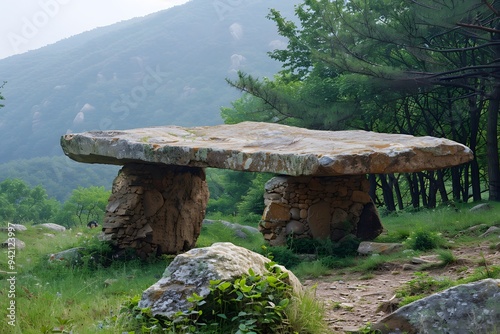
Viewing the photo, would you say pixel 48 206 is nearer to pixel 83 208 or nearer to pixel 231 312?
pixel 83 208

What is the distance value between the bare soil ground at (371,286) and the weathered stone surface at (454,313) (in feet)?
1.53

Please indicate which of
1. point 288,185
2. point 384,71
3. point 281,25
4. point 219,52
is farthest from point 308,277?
point 219,52

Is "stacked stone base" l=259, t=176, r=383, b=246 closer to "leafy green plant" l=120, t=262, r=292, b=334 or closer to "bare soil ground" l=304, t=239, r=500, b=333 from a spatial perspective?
"bare soil ground" l=304, t=239, r=500, b=333

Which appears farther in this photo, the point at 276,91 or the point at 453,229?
the point at 276,91

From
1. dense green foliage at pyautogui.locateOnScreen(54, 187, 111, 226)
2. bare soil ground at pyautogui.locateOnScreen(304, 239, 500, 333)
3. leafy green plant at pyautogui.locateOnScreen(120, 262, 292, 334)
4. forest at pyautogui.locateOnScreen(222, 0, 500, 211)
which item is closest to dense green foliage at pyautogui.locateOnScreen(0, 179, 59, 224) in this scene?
dense green foliage at pyautogui.locateOnScreen(54, 187, 111, 226)

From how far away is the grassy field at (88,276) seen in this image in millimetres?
4559

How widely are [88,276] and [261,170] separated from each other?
2727 millimetres

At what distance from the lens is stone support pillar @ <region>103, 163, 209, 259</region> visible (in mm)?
10117

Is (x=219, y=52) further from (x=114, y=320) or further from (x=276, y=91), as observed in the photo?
(x=114, y=320)

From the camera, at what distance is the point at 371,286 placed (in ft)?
20.6

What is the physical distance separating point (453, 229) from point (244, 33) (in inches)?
2618

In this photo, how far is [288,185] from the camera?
9.20m

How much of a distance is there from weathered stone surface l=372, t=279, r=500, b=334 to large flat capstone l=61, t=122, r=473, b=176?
3.89m

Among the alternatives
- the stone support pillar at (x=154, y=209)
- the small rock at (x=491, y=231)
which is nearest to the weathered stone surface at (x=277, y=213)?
the stone support pillar at (x=154, y=209)
